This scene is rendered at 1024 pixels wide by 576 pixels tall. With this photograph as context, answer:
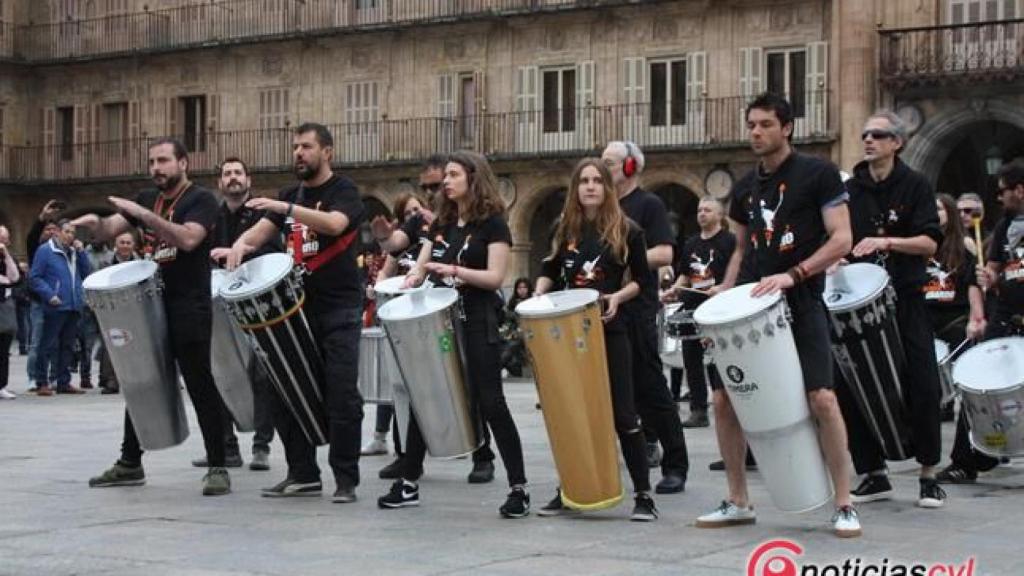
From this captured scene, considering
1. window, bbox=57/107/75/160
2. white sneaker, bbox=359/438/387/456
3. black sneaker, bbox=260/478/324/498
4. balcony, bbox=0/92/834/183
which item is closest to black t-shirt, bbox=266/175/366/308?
black sneaker, bbox=260/478/324/498

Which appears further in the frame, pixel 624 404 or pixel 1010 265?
pixel 1010 265

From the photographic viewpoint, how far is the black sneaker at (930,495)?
9.09 m

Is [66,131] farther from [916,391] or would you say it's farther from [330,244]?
[916,391]

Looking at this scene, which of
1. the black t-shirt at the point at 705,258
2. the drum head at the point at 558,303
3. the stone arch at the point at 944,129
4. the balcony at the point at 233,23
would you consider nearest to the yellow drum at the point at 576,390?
the drum head at the point at 558,303

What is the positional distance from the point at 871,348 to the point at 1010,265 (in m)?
1.81

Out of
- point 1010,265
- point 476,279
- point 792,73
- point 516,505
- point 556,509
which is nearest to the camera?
point 516,505

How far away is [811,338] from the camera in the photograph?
26.6 feet

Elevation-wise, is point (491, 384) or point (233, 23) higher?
point (233, 23)

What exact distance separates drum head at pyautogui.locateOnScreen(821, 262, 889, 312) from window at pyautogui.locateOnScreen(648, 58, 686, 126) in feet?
96.1

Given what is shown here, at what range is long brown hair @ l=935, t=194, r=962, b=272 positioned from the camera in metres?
12.2

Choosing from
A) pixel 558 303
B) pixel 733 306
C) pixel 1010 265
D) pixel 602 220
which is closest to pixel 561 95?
pixel 1010 265

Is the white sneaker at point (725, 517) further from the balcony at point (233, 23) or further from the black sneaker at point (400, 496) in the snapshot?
the balcony at point (233, 23)

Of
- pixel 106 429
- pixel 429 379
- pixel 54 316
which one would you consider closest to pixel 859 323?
pixel 429 379

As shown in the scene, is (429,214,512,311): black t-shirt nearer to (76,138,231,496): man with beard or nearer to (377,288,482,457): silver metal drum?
(377,288,482,457): silver metal drum
